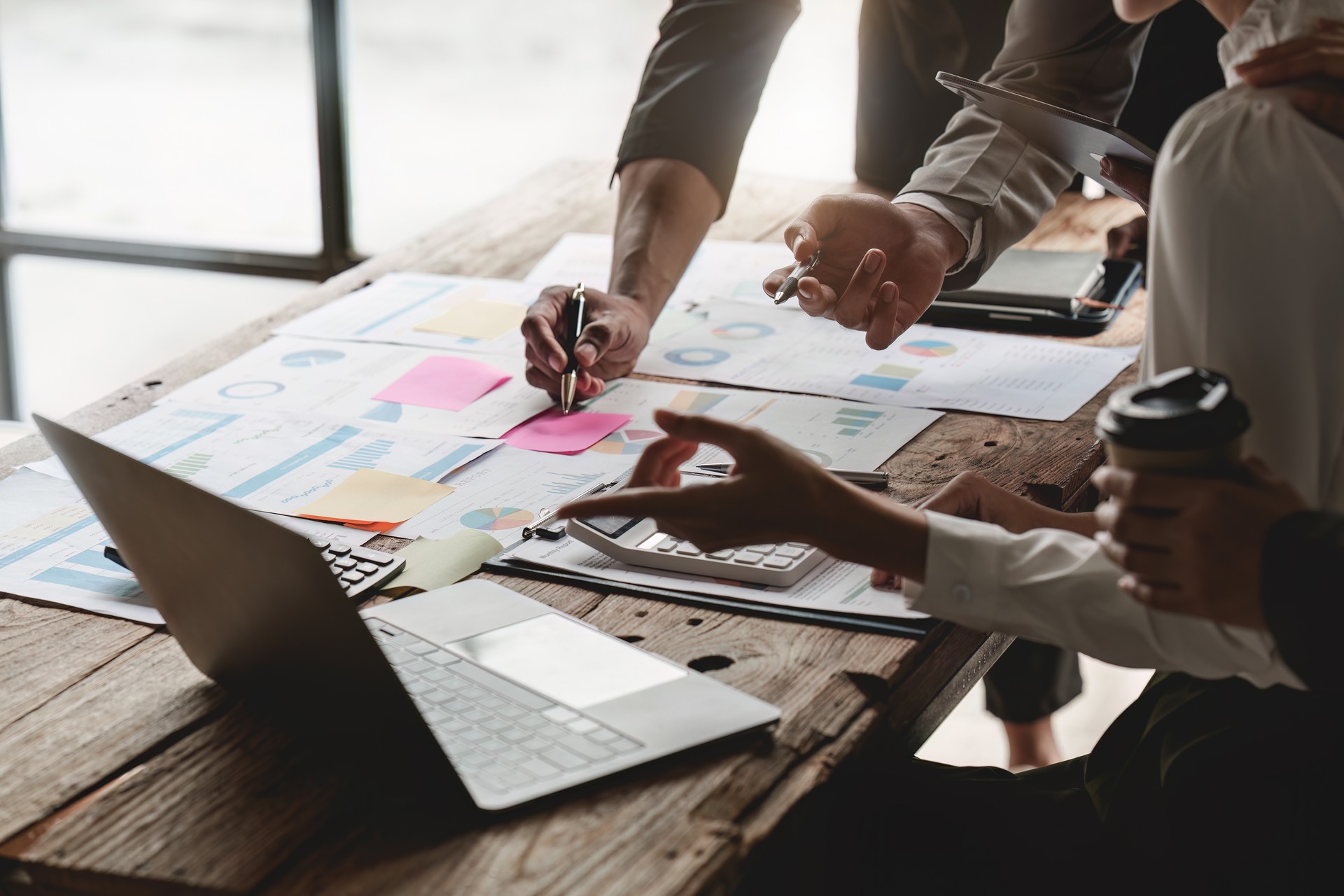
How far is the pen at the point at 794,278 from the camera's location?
1420 mm

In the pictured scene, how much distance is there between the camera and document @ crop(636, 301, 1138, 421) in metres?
1.54

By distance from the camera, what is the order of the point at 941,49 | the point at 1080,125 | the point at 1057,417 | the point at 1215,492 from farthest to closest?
the point at 941,49 < the point at 1057,417 < the point at 1080,125 < the point at 1215,492

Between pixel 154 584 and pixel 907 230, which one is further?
pixel 907 230

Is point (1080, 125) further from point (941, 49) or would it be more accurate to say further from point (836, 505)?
point (941, 49)

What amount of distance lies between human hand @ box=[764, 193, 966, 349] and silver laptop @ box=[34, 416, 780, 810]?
61 centimetres

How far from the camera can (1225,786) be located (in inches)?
40.7

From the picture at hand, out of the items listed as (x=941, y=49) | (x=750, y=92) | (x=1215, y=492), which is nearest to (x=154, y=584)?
(x=1215, y=492)

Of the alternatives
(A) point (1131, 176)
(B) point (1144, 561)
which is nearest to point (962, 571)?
(B) point (1144, 561)

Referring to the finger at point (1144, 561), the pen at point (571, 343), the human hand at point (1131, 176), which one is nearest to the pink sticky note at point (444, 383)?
the pen at point (571, 343)

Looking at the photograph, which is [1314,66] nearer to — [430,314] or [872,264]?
[872,264]

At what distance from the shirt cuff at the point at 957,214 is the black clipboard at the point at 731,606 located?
734 mm

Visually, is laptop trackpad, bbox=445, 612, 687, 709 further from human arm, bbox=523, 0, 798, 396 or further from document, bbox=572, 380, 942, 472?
human arm, bbox=523, 0, 798, 396

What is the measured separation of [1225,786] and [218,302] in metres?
3.69

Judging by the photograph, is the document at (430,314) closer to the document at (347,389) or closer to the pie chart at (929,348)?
the document at (347,389)
